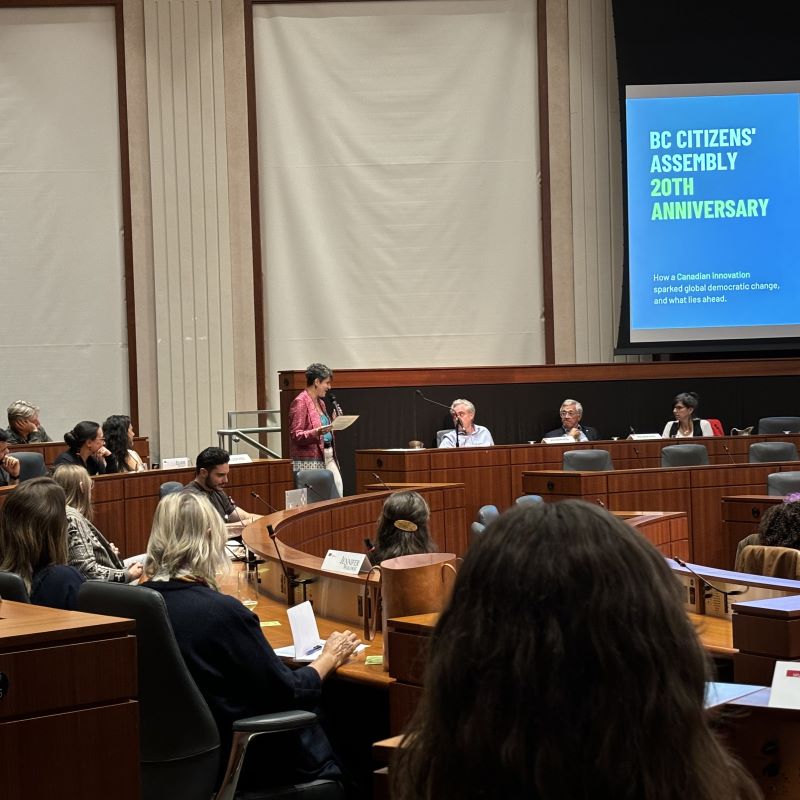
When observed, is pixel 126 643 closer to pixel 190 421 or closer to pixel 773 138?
pixel 190 421

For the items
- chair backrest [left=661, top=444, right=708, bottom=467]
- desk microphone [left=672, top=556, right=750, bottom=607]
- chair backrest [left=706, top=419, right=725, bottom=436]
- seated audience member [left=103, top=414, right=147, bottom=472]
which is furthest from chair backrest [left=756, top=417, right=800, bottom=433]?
desk microphone [left=672, top=556, right=750, bottom=607]

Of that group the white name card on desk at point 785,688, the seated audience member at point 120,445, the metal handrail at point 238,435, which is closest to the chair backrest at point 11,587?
the white name card on desk at point 785,688

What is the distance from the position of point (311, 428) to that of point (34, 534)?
16.7 feet

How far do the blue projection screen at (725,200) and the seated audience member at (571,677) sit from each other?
11533mm

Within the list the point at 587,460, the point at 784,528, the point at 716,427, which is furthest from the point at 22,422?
the point at 784,528

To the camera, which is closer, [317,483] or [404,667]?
[404,667]

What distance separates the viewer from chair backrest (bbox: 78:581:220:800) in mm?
2834

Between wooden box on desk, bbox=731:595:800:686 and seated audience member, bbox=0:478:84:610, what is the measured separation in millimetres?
2159

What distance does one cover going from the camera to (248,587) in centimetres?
524

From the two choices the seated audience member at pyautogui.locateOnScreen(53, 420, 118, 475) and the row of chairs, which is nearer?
the seated audience member at pyautogui.locateOnScreen(53, 420, 118, 475)

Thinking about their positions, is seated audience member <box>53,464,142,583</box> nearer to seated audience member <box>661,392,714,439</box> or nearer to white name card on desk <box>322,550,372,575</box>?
white name card on desk <box>322,550,372,575</box>

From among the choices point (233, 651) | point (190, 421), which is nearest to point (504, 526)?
point (233, 651)

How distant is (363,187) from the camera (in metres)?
12.9

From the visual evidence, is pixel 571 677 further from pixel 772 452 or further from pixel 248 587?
pixel 772 452
